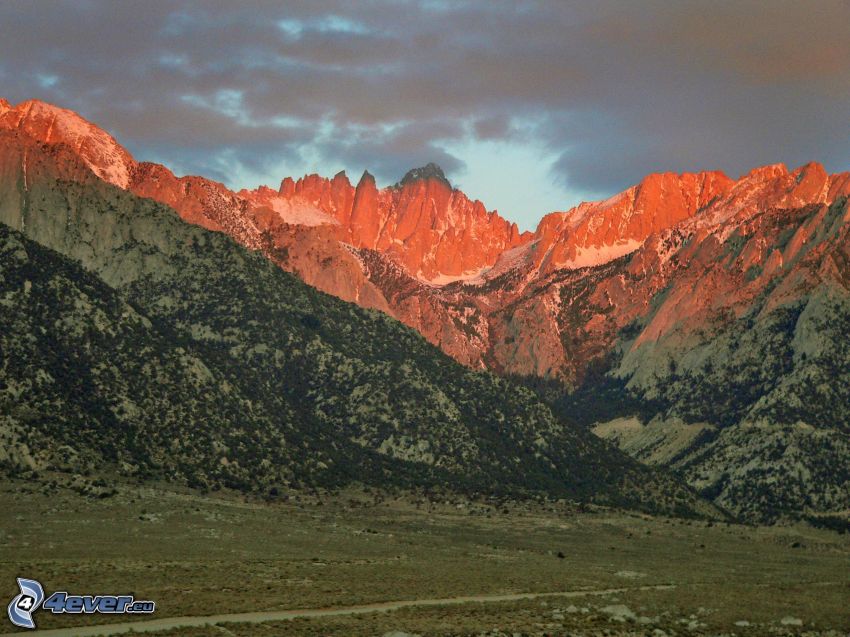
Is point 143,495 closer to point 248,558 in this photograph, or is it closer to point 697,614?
point 248,558

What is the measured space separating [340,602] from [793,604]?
46.8 meters

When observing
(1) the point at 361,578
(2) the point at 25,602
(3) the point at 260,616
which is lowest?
(1) the point at 361,578

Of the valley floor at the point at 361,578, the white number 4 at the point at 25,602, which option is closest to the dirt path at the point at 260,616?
the valley floor at the point at 361,578

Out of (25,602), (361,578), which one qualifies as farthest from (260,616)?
(361,578)

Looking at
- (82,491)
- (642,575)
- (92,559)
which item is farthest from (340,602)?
(82,491)

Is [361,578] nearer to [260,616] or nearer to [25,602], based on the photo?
[260,616]

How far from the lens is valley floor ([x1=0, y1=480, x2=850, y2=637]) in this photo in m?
103

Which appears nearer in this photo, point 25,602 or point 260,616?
point 25,602

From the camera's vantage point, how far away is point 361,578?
132 meters

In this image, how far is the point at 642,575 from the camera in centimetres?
16088

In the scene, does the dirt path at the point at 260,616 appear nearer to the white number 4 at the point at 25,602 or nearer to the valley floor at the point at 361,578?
the valley floor at the point at 361,578

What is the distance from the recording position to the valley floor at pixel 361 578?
103 meters

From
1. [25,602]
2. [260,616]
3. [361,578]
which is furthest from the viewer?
[361,578]

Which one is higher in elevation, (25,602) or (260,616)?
(25,602)
